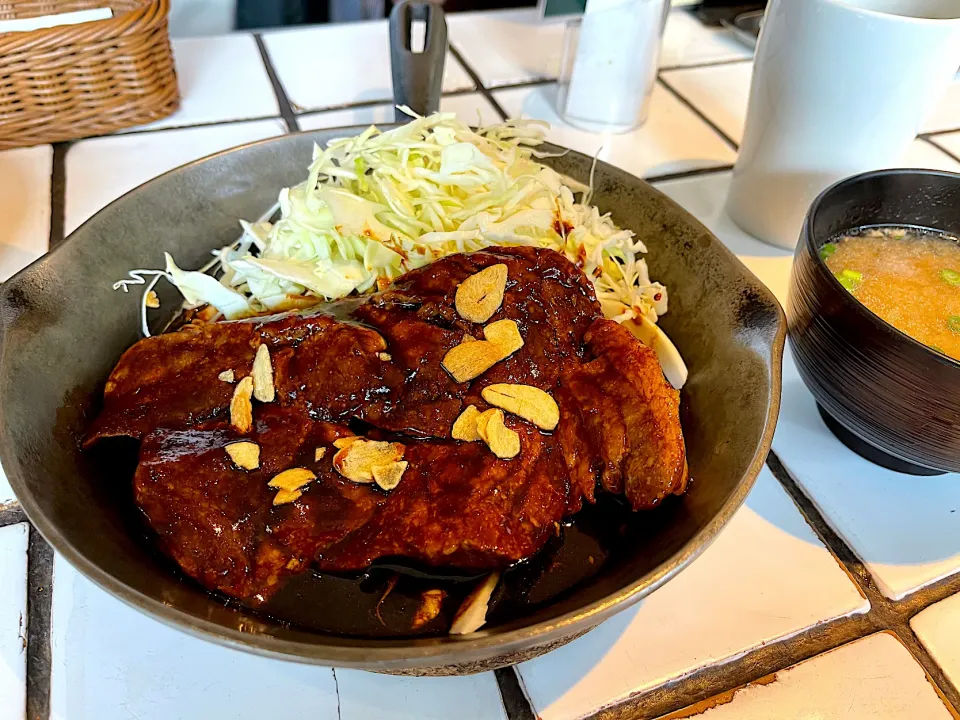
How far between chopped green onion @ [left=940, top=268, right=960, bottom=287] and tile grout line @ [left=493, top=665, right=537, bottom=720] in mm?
1108

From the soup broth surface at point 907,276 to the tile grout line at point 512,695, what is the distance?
36.2 inches

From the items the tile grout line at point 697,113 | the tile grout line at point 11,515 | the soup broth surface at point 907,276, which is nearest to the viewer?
the tile grout line at point 11,515

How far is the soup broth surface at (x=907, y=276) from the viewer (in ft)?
4.32

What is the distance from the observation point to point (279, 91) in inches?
89.0

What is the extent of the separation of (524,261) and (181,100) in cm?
150

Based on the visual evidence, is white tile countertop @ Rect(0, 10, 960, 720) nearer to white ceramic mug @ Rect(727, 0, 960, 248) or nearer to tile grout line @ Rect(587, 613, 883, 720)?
tile grout line @ Rect(587, 613, 883, 720)

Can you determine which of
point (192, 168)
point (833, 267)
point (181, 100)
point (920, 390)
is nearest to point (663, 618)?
point (920, 390)

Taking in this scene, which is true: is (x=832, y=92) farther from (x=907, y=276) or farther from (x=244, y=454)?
(x=244, y=454)

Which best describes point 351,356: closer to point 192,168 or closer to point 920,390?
point 192,168

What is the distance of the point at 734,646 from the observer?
3.59 ft

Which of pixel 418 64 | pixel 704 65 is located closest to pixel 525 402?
pixel 418 64

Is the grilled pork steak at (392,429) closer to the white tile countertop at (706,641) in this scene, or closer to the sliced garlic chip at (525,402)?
the sliced garlic chip at (525,402)

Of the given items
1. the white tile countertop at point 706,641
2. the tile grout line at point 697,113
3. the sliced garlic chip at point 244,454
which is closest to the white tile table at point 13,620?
the white tile countertop at point 706,641

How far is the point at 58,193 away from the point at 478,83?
4.22 feet
